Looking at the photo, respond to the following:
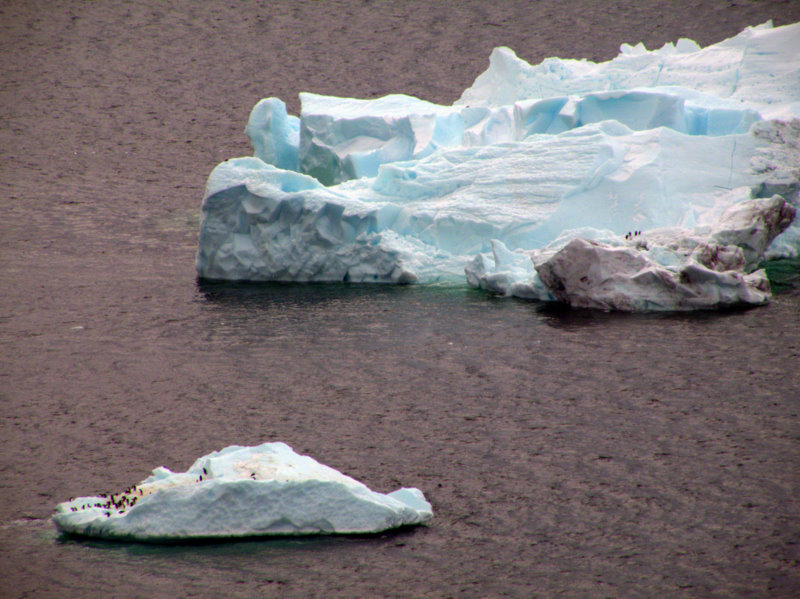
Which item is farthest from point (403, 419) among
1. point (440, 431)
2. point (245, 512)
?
point (245, 512)

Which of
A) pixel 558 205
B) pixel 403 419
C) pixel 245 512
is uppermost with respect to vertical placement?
pixel 558 205

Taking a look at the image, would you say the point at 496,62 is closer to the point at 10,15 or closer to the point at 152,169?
the point at 152,169

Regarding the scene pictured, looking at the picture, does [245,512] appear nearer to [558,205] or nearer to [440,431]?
[440,431]

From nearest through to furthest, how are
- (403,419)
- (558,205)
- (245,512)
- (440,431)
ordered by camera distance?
(245,512)
(440,431)
(403,419)
(558,205)

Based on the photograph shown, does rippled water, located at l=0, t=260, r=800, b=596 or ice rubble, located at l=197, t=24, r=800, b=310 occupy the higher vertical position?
ice rubble, located at l=197, t=24, r=800, b=310

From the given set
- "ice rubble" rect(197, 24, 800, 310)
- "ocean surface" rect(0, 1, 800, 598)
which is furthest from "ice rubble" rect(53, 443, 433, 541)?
"ice rubble" rect(197, 24, 800, 310)

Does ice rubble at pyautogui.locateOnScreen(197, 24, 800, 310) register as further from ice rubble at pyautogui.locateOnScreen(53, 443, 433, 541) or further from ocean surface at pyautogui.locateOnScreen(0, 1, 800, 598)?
ice rubble at pyautogui.locateOnScreen(53, 443, 433, 541)

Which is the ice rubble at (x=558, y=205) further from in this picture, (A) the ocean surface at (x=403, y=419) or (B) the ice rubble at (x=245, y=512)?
(B) the ice rubble at (x=245, y=512)
